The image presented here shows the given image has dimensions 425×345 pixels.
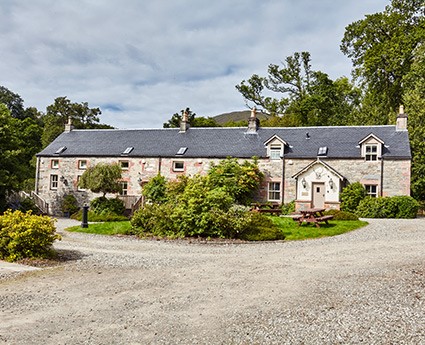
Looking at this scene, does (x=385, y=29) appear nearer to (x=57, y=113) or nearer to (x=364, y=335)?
(x=364, y=335)

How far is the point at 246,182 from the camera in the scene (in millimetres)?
27594

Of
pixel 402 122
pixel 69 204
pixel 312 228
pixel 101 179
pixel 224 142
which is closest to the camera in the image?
pixel 312 228

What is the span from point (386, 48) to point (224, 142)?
20.6 metres

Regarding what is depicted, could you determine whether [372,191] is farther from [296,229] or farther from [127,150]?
[127,150]

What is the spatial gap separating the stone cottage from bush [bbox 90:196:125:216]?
6.13 feet

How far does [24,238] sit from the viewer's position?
11422mm

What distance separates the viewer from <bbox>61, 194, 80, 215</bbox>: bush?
31.5 meters

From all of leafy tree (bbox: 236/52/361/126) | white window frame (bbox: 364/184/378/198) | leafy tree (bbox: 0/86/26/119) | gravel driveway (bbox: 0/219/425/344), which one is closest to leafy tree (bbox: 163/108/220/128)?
leafy tree (bbox: 236/52/361/126)

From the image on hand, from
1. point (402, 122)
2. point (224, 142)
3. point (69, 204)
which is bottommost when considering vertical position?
point (69, 204)

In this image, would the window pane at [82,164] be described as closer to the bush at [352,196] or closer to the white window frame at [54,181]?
the white window frame at [54,181]

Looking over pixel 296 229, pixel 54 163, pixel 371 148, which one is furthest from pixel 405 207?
pixel 54 163

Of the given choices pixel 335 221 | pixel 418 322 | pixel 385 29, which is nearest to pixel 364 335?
pixel 418 322

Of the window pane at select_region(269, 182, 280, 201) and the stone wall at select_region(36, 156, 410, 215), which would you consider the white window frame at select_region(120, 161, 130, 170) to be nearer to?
the stone wall at select_region(36, 156, 410, 215)

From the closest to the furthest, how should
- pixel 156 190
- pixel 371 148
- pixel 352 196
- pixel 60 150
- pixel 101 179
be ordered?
pixel 352 196 < pixel 156 190 < pixel 371 148 < pixel 101 179 < pixel 60 150
